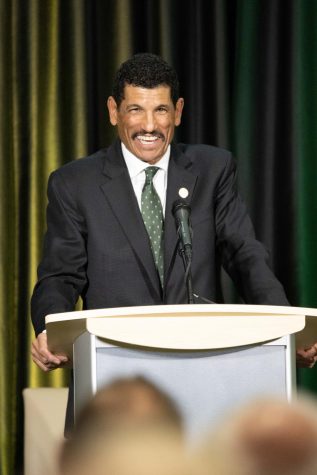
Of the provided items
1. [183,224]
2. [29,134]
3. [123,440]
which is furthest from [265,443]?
[29,134]

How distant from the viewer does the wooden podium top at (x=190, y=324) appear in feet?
4.98

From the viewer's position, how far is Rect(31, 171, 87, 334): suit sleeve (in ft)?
7.22

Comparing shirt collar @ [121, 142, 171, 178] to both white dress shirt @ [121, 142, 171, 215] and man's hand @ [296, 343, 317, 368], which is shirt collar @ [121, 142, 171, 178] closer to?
white dress shirt @ [121, 142, 171, 215]

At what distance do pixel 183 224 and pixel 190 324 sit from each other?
465 millimetres

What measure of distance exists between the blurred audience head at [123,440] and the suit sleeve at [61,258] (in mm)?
1600

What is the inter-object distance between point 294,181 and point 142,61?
1.70 metres

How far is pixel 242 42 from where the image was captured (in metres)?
4.07

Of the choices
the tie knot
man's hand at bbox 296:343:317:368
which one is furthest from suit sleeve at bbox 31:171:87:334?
man's hand at bbox 296:343:317:368

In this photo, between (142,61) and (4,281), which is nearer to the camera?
(142,61)

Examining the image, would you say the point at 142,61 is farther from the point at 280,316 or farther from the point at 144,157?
the point at 280,316

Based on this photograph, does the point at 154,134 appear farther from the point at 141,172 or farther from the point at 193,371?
the point at 193,371

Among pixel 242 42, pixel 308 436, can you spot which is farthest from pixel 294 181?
pixel 308 436

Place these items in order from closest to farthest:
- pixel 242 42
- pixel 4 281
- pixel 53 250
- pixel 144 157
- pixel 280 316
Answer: pixel 280 316
pixel 53 250
pixel 144 157
pixel 4 281
pixel 242 42

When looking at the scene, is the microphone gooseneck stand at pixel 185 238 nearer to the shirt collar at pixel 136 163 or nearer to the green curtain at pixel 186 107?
the shirt collar at pixel 136 163
